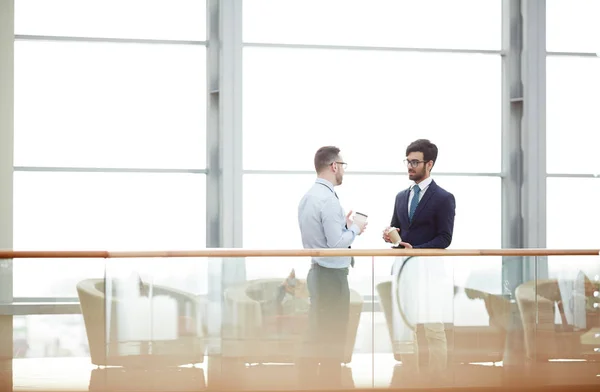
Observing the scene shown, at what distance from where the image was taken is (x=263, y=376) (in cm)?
592

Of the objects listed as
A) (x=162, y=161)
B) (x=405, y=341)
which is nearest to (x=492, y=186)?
(x=162, y=161)

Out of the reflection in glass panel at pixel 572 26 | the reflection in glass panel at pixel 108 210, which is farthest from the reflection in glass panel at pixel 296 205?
the reflection in glass panel at pixel 572 26

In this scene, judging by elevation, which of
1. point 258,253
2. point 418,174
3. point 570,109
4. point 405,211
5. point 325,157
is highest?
point 570,109

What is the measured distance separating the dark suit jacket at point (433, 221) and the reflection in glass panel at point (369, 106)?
3350 mm

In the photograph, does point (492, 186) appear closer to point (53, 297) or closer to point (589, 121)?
point (589, 121)

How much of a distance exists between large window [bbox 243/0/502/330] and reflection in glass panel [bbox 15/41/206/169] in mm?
630

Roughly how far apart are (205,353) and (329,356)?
0.82m

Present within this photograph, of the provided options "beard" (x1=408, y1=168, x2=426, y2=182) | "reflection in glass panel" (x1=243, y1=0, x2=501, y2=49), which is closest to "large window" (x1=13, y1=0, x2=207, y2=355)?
"reflection in glass panel" (x1=243, y1=0, x2=501, y2=49)

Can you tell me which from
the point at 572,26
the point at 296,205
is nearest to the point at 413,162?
the point at 296,205

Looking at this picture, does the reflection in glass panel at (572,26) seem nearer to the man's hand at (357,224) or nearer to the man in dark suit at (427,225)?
the man in dark suit at (427,225)

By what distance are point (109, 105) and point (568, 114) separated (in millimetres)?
4990

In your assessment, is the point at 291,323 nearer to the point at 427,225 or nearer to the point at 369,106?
the point at 427,225

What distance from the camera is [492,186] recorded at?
9.93 metres

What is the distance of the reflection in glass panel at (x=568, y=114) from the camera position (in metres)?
9.91
